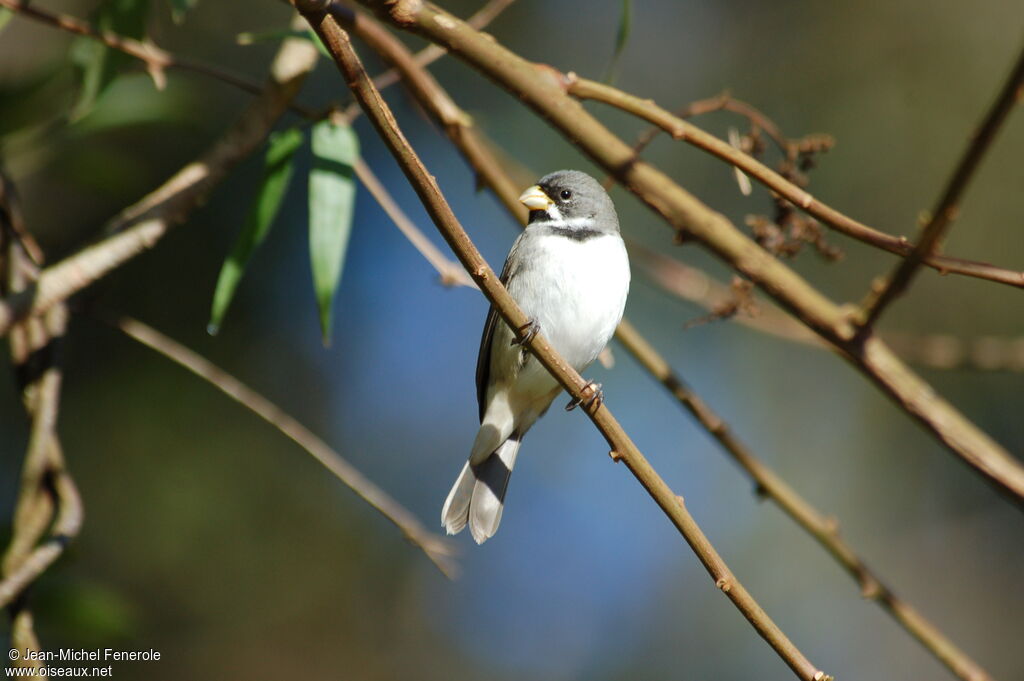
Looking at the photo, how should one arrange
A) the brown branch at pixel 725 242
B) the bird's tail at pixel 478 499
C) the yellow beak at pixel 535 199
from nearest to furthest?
1. the brown branch at pixel 725 242
2. the bird's tail at pixel 478 499
3. the yellow beak at pixel 535 199

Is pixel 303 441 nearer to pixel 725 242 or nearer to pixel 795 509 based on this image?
pixel 725 242

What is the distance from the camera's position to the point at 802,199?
7.56 ft

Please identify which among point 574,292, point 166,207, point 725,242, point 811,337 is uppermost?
point 811,337

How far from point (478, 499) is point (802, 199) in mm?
1724

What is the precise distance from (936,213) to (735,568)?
17.8ft

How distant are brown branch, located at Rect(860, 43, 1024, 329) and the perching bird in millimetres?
1069

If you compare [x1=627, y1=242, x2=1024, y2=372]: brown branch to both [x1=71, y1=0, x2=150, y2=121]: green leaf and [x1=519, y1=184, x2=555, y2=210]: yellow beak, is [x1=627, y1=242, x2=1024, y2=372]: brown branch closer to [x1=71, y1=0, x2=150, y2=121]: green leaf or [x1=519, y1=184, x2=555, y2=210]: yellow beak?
[x1=519, y1=184, x2=555, y2=210]: yellow beak

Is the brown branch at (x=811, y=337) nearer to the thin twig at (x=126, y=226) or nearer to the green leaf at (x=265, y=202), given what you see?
the thin twig at (x=126, y=226)

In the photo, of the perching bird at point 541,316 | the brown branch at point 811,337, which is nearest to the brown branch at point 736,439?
the brown branch at point 811,337

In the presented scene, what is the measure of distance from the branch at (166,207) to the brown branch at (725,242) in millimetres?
859

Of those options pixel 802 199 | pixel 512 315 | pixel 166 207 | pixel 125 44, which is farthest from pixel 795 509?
pixel 125 44

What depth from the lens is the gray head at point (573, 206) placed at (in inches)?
150

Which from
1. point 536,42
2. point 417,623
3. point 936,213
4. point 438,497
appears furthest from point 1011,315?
point 936,213

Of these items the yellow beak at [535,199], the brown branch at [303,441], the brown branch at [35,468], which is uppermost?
the yellow beak at [535,199]
